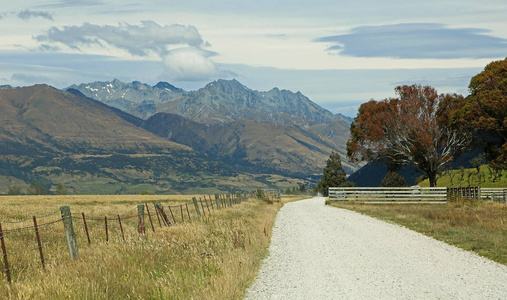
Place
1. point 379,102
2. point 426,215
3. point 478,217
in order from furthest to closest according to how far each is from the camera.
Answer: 1. point 379,102
2. point 426,215
3. point 478,217

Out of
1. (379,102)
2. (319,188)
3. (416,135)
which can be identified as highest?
(379,102)

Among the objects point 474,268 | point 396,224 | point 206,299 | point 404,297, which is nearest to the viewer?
point 206,299

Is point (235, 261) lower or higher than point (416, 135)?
lower

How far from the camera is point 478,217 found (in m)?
23.5

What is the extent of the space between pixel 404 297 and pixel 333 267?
3.50 metres

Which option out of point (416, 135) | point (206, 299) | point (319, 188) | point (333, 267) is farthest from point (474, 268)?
point (319, 188)

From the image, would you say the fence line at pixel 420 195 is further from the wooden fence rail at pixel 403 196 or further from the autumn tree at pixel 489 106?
the autumn tree at pixel 489 106

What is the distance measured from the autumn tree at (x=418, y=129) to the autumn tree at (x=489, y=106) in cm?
211

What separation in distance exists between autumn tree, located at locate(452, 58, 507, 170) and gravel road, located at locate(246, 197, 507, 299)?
2618 centimetres

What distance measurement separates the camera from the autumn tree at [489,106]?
4075 centimetres

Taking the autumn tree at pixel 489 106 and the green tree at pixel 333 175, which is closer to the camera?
the autumn tree at pixel 489 106

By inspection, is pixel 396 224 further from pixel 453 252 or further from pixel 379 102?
pixel 379 102

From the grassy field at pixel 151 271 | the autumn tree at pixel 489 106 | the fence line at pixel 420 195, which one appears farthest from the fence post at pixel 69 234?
the autumn tree at pixel 489 106

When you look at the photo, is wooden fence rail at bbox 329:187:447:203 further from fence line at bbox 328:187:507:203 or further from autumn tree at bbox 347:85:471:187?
autumn tree at bbox 347:85:471:187
